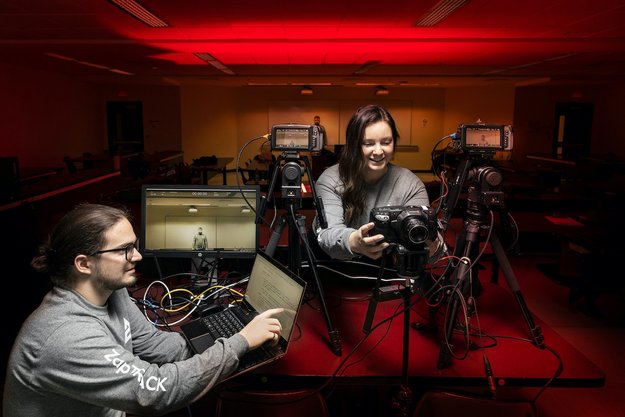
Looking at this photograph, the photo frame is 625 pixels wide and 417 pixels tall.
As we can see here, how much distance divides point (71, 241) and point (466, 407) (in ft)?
4.08

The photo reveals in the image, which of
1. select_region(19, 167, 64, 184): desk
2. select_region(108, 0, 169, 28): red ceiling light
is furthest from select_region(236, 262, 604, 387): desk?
select_region(19, 167, 64, 184): desk

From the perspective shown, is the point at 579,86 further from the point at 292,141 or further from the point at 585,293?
the point at 292,141

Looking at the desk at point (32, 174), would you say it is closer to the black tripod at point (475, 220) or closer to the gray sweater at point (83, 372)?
the gray sweater at point (83, 372)

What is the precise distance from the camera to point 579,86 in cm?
1195

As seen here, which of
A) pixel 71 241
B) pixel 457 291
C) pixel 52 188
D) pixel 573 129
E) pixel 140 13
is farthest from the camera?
pixel 573 129

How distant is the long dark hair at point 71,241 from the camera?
1.28m

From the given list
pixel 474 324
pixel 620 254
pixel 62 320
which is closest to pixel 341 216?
pixel 474 324

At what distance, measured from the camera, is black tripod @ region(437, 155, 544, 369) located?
160 cm

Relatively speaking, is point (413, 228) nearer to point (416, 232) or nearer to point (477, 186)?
point (416, 232)

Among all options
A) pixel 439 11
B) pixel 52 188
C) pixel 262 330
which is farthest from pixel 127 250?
pixel 52 188

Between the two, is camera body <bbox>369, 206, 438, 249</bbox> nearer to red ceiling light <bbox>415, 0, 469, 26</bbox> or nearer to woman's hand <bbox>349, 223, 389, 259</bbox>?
woman's hand <bbox>349, 223, 389, 259</bbox>

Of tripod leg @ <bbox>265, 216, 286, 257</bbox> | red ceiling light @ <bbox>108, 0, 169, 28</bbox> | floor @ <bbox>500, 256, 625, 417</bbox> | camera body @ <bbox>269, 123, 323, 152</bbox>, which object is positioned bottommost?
floor @ <bbox>500, 256, 625, 417</bbox>

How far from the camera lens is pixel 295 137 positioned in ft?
5.98

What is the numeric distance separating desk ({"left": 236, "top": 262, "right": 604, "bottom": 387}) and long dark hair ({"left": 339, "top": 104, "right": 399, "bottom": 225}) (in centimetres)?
42
